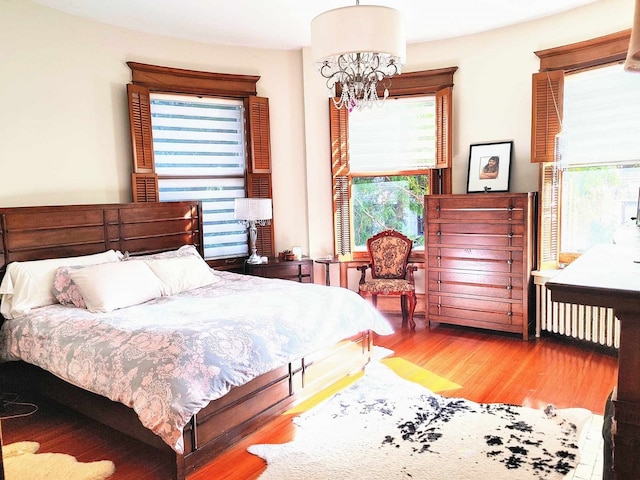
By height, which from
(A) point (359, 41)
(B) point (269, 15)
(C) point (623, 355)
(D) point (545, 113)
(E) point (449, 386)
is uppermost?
(B) point (269, 15)

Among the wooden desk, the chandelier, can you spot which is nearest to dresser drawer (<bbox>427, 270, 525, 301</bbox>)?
the chandelier

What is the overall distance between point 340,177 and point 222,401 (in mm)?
3187

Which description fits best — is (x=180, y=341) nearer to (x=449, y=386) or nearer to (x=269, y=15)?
(x=449, y=386)

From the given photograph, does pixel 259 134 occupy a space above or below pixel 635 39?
above

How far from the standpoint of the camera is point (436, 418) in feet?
9.38

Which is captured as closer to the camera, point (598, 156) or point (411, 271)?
point (598, 156)

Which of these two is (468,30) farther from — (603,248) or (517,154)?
(603,248)

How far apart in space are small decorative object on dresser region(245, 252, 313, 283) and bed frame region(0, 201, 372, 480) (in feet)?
1.93

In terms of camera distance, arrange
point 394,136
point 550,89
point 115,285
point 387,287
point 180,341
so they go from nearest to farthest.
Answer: point 180,341
point 115,285
point 550,89
point 387,287
point 394,136

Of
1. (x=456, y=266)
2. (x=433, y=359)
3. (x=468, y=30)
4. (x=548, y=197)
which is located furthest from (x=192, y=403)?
(x=468, y=30)

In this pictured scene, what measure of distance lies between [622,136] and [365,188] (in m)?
2.44

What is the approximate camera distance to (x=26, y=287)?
3299mm

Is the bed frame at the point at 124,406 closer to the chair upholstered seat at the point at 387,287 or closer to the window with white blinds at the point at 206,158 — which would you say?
the window with white blinds at the point at 206,158

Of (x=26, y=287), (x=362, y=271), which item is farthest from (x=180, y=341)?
(x=362, y=271)
